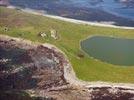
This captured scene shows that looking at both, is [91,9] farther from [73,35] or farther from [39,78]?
[39,78]

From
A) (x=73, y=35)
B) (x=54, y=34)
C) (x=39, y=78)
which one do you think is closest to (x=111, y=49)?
(x=73, y=35)

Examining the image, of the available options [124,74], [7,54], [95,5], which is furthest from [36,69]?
[95,5]

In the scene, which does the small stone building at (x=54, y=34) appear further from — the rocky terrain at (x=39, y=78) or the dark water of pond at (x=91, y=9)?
the dark water of pond at (x=91, y=9)

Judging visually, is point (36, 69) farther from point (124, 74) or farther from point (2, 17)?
point (2, 17)

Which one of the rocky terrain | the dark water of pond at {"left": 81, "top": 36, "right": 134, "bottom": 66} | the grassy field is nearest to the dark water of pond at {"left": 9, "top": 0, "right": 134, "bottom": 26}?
the grassy field

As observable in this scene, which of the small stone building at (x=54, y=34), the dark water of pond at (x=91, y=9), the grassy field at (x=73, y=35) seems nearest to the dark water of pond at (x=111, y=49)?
the grassy field at (x=73, y=35)
